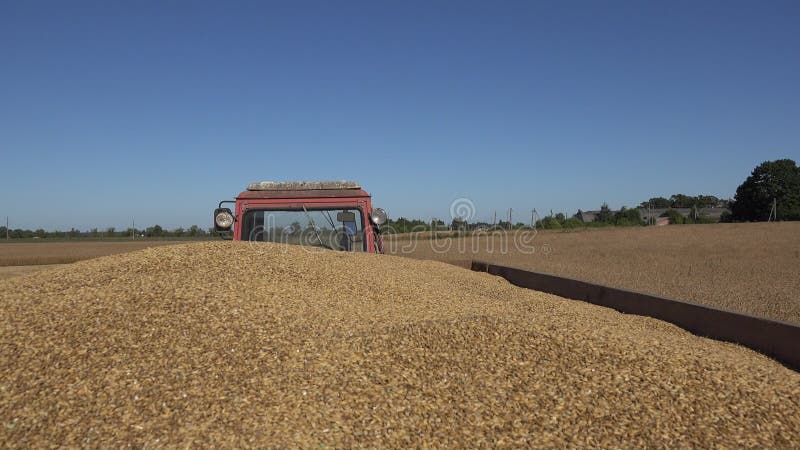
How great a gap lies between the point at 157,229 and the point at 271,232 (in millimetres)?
39038

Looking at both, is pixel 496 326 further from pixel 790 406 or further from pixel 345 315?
pixel 790 406

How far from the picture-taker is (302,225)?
6.09 metres

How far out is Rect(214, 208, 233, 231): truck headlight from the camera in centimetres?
580

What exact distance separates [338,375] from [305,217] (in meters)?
3.43

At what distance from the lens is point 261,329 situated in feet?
10.6

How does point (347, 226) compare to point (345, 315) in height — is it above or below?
above

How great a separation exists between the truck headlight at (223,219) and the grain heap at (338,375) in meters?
1.76

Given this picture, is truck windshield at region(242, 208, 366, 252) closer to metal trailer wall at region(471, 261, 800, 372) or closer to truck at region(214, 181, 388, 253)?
truck at region(214, 181, 388, 253)

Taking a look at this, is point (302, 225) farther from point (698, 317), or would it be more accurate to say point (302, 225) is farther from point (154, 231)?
point (154, 231)

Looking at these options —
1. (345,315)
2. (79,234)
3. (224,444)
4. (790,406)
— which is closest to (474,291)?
(345,315)

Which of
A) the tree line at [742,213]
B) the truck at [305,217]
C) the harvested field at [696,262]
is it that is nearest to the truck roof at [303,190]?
the truck at [305,217]

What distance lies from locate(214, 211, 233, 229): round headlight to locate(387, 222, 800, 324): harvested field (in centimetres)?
463

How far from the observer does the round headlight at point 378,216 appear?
6.04m

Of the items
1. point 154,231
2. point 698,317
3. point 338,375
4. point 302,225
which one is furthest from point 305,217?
point 154,231
